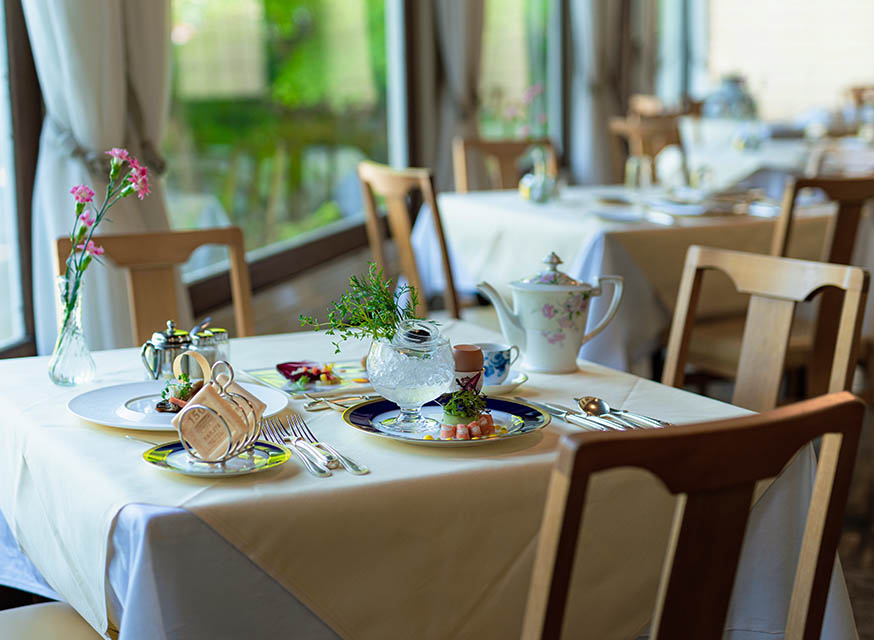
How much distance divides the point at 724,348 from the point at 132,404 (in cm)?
170

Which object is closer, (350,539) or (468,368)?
(350,539)

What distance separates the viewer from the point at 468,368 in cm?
139

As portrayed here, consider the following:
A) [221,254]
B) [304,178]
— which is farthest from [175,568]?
[304,178]

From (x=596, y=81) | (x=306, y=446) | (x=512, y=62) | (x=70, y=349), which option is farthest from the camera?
(x=596, y=81)

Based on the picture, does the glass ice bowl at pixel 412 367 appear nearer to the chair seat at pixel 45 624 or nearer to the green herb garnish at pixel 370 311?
the green herb garnish at pixel 370 311

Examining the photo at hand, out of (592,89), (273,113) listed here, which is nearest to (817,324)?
(273,113)

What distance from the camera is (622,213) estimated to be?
3035 mm

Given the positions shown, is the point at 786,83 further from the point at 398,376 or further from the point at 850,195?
the point at 398,376

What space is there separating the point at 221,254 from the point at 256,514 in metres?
2.96

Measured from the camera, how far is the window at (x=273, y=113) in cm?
374

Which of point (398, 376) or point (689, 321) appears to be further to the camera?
point (689, 321)

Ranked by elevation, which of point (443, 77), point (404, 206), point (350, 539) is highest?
point (443, 77)

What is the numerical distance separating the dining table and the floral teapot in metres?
0.26

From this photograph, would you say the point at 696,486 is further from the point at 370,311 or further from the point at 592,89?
the point at 592,89
